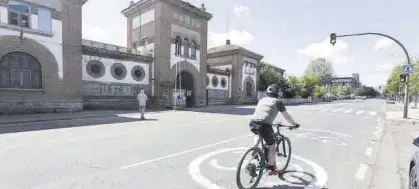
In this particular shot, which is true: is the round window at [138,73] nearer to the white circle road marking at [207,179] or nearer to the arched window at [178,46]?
the arched window at [178,46]

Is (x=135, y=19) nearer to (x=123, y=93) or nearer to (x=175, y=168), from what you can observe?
(x=123, y=93)

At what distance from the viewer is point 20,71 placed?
54.0 feet

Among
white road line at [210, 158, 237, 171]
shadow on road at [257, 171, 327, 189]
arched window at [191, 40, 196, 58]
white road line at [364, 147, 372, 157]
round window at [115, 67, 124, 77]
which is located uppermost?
arched window at [191, 40, 196, 58]

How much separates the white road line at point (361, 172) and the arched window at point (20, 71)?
19.3 m

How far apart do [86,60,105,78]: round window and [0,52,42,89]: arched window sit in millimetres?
3836

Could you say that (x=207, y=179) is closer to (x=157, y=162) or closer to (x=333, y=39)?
(x=157, y=162)

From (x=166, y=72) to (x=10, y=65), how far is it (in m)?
13.1

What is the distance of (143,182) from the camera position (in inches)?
170

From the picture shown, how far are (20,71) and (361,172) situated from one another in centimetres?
1959

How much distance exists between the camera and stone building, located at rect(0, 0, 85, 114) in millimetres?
15836

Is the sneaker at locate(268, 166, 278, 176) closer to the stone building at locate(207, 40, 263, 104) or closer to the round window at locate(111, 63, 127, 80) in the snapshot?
the round window at locate(111, 63, 127, 80)

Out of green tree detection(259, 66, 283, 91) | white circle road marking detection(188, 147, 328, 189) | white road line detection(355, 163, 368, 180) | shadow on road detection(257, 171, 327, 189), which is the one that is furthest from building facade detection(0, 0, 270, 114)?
white road line detection(355, 163, 368, 180)

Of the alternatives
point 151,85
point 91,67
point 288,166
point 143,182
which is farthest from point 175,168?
point 151,85

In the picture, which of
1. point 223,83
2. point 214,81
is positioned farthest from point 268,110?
point 223,83
